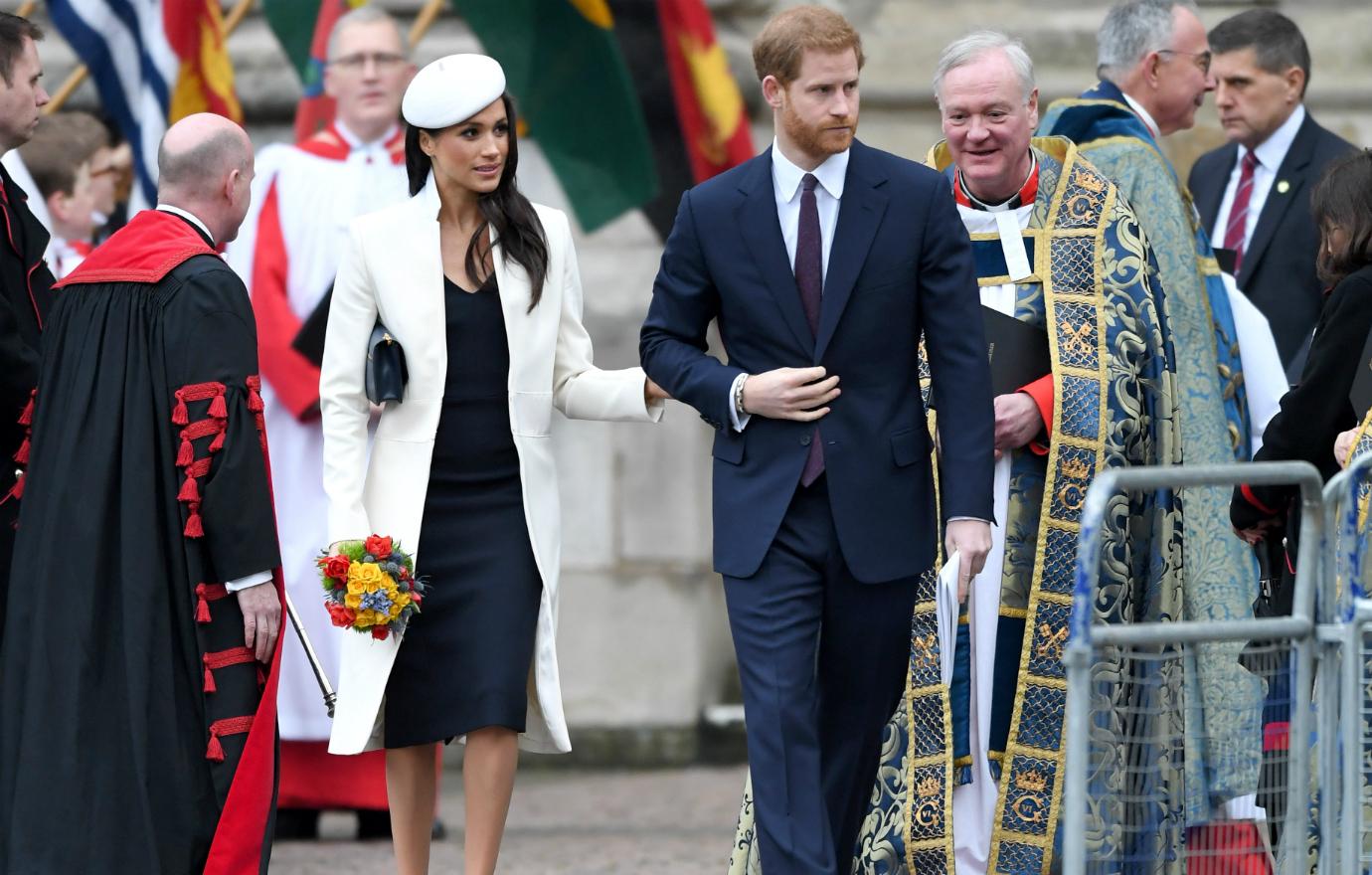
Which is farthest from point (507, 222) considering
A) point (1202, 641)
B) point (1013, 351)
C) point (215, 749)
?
point (1202, 641)

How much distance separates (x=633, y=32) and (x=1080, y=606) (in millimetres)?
5123

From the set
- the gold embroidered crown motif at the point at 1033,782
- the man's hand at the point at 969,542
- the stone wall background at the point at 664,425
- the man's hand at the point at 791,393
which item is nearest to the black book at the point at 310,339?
the stone wall background at the point at 664,425

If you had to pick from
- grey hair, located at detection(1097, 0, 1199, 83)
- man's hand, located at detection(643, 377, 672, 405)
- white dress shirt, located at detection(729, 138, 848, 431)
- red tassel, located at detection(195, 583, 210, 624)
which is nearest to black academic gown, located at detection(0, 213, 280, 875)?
red tassel, located at detection(195, 583, 210, 624)

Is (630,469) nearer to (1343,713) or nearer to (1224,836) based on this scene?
(1224,836)

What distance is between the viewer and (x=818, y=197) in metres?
5.19

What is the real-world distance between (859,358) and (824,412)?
145 millimetres

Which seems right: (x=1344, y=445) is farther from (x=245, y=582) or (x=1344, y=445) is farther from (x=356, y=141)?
(x=356, y=141)

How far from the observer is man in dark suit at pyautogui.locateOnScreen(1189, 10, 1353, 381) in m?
7.64

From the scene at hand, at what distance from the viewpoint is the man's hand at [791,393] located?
198 inches

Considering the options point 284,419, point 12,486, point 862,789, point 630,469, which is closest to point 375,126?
point 284,419

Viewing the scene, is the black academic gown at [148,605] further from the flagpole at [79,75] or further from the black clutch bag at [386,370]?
the flagpole at [79,75]

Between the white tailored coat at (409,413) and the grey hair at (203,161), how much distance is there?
329 mm

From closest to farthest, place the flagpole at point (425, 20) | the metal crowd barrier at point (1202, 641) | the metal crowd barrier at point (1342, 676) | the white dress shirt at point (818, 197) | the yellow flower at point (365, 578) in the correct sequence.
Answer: the metal crowd barrier at point (1202, 641), the metal crowd barrier at point (1342, 676), the white dress shirt at point (818, 197), the yellow flower at point (365, 578), the flagpole at point (425, 20)

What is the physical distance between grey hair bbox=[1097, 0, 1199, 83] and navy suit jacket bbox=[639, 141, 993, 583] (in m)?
2.22
